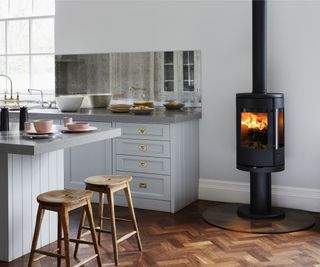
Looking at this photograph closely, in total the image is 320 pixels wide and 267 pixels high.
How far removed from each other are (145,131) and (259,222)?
52.7 inches

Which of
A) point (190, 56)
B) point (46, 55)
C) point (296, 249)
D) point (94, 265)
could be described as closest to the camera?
point (94, 265)

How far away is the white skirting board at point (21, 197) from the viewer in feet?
11.5

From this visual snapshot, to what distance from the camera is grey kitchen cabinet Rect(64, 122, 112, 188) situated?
5125 mm

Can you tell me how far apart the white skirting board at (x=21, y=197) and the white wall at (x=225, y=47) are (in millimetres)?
2017

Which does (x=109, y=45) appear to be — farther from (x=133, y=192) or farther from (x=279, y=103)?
(x=279, y=103)

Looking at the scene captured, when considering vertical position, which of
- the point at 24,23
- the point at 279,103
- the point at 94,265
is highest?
the point at 24,23

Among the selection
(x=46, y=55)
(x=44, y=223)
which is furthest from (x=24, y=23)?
(x=44, y=223)

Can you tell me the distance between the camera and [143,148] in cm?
493

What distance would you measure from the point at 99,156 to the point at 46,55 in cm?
196

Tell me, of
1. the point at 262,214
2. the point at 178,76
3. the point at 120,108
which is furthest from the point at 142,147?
the point at 262,214

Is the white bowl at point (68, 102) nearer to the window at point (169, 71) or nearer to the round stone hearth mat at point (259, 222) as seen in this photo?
the window at point (169, 71)

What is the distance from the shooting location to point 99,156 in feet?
17.0

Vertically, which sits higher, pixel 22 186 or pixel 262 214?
pixel 22 186

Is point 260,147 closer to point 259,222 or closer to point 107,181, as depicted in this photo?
point 259,222
